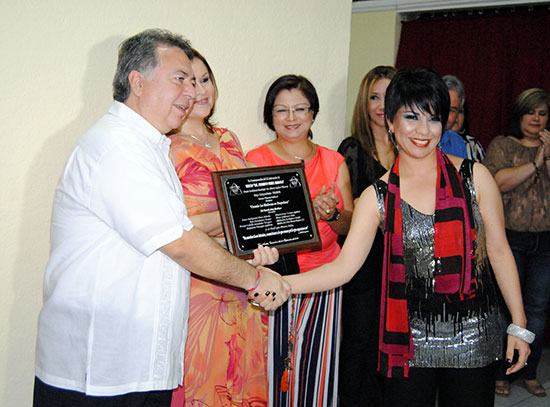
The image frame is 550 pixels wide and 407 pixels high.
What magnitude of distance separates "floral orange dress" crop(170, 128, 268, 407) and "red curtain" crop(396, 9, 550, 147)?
3.87m

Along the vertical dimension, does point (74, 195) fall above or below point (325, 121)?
below

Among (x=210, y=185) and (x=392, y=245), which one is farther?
(x=210, y=185)

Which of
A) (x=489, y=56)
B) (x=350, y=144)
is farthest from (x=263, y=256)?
(x=489, y=56)

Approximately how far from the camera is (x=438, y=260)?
1990mm

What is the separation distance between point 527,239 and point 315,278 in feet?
7.91

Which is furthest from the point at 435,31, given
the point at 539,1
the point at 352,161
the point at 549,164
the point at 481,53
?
Answer: the point at 352,161

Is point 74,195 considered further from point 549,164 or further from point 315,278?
point 549,164

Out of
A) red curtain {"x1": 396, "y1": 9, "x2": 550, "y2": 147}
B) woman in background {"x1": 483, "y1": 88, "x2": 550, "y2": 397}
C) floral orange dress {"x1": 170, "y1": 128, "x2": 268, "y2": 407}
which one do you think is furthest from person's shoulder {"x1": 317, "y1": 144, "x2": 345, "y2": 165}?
red curtain {"x1": 396, "y1": 9, "x2": 550, "y2": 147}

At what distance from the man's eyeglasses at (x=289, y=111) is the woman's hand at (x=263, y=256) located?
34.5 inches

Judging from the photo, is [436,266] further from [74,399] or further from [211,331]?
[74,399]

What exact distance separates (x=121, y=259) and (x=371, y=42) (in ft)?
16.6

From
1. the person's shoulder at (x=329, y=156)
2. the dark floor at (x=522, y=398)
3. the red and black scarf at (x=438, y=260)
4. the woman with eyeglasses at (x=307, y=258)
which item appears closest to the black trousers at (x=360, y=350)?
the woman with eyeglasses at (x=307, y=258)

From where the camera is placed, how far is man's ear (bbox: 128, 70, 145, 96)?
5.81ft

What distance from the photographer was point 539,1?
4.93m
